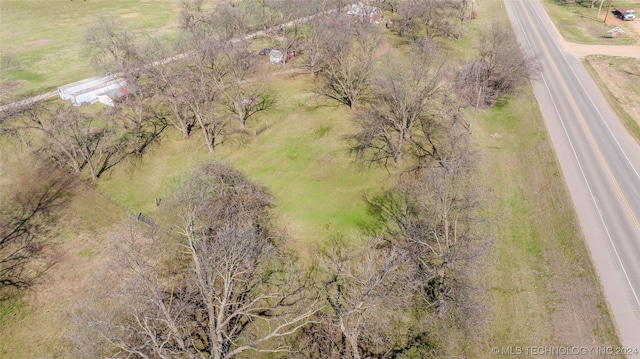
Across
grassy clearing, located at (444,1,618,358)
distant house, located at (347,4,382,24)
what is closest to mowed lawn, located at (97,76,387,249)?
grassy clearing, located at (444,1,618,358)

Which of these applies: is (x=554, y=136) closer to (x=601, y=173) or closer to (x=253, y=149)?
(x=601, y=173)

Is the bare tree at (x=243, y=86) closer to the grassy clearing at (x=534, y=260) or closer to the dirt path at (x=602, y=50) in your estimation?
the grassy clearing at (x=534, y=260)

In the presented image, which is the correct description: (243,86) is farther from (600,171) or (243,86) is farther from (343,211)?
(600,171)

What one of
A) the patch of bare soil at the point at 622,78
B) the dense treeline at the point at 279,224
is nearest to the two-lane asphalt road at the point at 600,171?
the patch of bare soil at the point at 622,78

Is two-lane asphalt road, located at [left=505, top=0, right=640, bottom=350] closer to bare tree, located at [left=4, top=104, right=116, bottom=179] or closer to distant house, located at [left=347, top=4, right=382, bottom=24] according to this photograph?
distant house, located at [left=347, top=4, right=382, bottom=24]

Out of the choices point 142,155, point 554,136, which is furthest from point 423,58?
point 142,155

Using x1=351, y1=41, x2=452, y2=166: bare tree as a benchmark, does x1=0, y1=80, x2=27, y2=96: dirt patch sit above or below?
below
